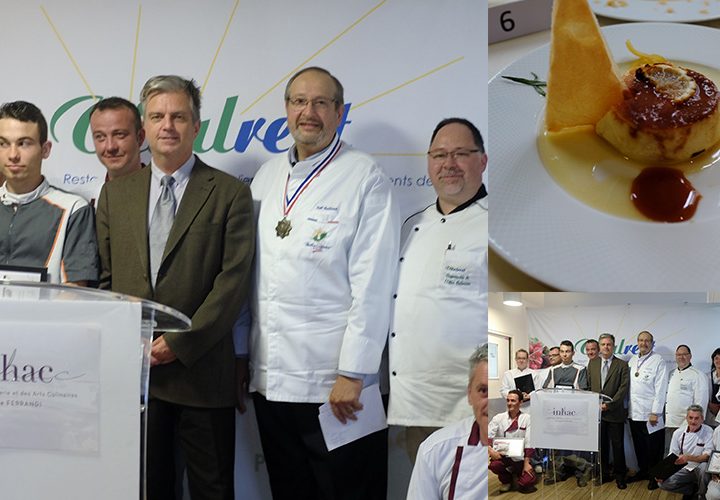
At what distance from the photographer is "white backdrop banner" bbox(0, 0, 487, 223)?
2.90 m

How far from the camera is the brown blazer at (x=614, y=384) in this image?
8.40ft

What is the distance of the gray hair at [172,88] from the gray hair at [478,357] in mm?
1399

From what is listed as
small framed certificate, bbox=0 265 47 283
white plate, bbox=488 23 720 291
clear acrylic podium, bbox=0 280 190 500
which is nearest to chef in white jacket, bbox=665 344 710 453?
white plate, bbox=488 23 720 291

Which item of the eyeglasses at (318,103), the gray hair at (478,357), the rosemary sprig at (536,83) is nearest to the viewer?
the rosemary sprig at (536,83)

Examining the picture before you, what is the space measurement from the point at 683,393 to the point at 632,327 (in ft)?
0.85

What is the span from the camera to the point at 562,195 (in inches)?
99.0

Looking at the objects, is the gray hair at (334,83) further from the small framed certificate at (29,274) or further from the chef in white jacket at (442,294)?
the small framed certificate at (29,274)

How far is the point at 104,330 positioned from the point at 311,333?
107cm

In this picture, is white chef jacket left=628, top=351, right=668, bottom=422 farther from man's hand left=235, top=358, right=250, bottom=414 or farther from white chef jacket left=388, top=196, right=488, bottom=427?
man's hand left=235, top=358, right=250, bottom=414

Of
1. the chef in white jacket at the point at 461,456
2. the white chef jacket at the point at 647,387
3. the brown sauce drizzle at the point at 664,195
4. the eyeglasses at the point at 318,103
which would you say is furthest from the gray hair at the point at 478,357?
the eyeglasses at the point at 318,103

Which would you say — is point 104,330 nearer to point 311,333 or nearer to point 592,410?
point 311,333

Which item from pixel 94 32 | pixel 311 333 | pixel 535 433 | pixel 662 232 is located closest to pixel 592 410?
pixel 535 433

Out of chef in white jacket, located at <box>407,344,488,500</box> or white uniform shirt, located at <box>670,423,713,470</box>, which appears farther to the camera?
chef in white jacket, located at <box>407,344,488,500</box>

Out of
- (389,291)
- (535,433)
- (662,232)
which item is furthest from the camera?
(389,291)
